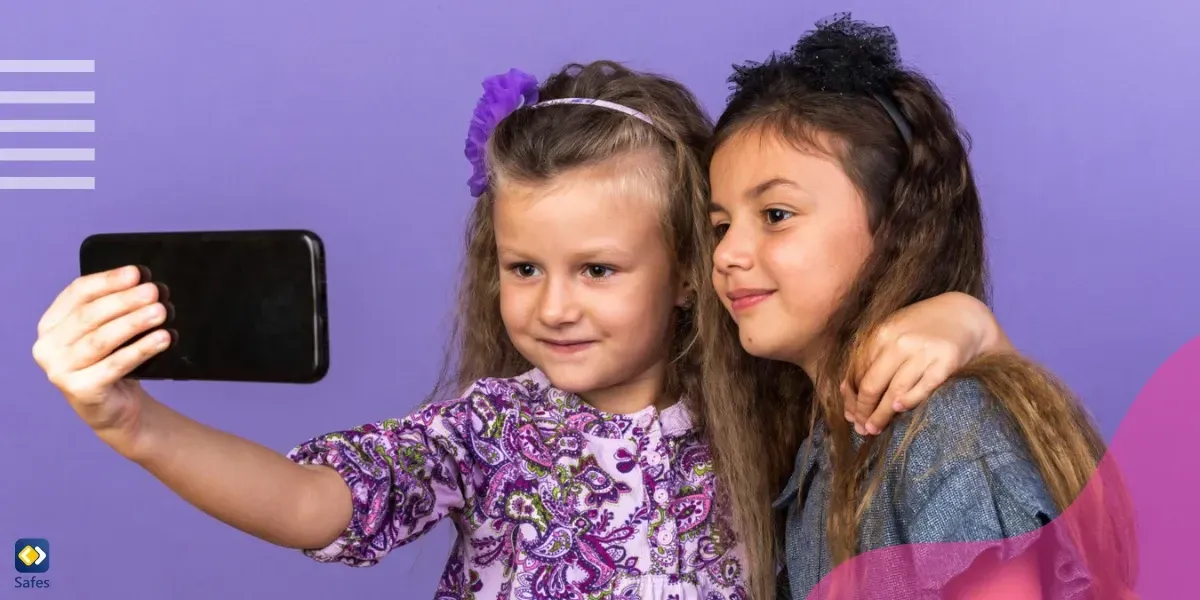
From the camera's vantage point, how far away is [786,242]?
1209 mm

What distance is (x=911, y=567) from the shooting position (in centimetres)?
112

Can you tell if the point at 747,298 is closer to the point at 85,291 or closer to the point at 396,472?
the point at 396,472

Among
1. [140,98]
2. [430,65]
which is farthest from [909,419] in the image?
[140,98]

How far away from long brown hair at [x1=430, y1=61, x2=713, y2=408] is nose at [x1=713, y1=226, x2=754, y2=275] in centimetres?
9

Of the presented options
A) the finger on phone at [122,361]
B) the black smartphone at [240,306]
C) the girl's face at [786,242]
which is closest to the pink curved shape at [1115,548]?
the girl's face at [786,242]

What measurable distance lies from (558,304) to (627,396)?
0.16 m

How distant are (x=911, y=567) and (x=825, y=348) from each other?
24 centimetres

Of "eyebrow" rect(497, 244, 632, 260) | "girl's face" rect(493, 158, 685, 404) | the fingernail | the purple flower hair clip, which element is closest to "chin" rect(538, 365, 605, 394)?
"girl's face" rect(493, 158, 685, 404)

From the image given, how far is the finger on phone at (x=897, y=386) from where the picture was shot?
1.12 metres

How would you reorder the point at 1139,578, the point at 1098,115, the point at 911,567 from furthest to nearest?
1. the point at 1098,115
2. the point at 1139,578
3. the point at 911,567

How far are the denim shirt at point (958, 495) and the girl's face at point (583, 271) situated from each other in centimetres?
29

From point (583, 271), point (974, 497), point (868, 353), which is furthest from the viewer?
point (583, 271)

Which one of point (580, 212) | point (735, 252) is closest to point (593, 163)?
point (580, 212)

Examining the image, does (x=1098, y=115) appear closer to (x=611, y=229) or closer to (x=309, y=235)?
(x=611, y=229)
